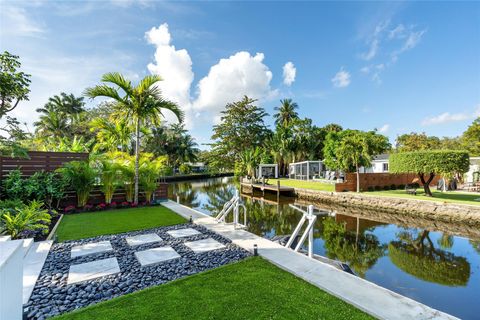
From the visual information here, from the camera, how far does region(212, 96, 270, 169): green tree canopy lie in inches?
1145

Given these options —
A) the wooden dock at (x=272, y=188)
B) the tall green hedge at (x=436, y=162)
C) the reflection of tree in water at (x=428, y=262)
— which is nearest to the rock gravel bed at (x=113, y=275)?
the reflection of tree in water at (x=428, y=262)

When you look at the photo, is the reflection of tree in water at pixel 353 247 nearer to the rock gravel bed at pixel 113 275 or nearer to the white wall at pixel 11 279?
the rock gravel bed at pixel 113 275

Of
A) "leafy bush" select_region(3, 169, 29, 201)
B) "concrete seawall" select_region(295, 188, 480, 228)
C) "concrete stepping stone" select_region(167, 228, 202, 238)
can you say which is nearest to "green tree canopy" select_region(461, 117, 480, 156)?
"concrete seawall" select_region(295, 188, 480, 228)

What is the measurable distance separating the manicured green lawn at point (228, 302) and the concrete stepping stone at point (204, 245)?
43.5 inches

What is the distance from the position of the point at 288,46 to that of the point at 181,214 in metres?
11.7

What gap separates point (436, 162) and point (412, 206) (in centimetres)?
243

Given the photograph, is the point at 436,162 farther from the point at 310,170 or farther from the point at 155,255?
the point at 155,255

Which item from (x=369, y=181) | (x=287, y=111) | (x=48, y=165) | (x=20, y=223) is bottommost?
(x=20, y=223)

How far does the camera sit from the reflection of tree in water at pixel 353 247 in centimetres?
525

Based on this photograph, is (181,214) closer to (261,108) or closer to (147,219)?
(147,219)

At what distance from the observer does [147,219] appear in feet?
21.6

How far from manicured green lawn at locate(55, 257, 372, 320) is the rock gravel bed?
0.84 ft

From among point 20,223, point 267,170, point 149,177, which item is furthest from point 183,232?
point 267,170

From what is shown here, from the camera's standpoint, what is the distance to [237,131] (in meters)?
29.2
